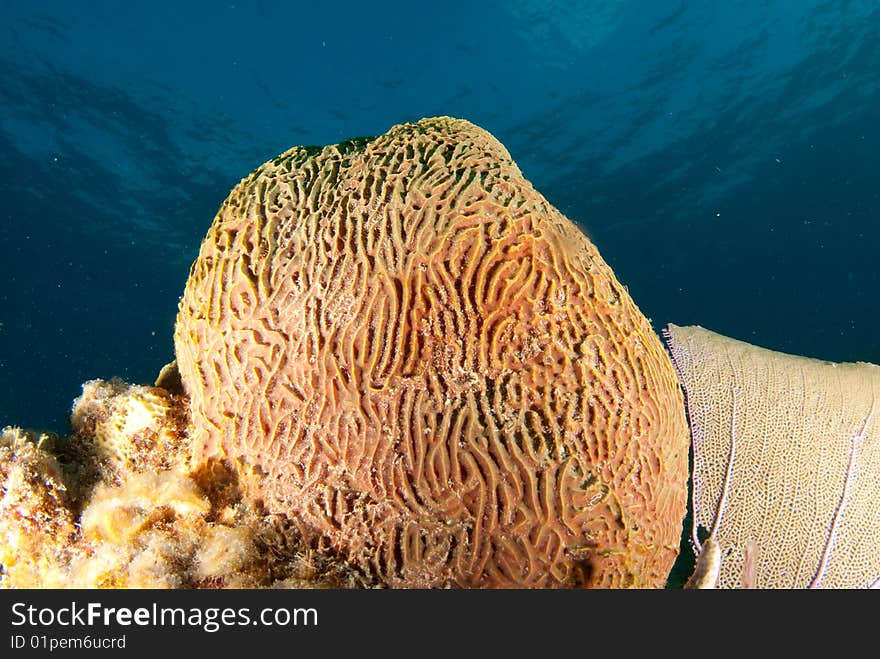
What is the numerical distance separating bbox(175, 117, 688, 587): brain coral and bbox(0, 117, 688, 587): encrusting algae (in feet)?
0.04

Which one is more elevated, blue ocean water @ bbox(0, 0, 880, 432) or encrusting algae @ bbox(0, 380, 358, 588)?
blue ocean water @ bbox(0, 0, 880, 432)

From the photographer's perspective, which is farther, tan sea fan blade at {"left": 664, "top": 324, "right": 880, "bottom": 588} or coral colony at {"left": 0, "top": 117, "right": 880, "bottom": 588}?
tan sea fan blade at {"left": 664, "top": 324, "right": 880, "bottom": 588}

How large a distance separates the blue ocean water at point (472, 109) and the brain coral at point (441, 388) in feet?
73.9

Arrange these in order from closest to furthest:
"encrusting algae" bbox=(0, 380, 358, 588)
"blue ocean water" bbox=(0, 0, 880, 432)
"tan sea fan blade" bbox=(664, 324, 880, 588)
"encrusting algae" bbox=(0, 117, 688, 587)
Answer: "encrusting algae" bbox=(0, 380, 358, 588) < "encrusting algae" bbox=(0, 117, 688, 587) < "tan sea fan blade" bbox=(664, 324, 880, 588) < "blue ocean water" bbox=(0, 0, 880, 432)

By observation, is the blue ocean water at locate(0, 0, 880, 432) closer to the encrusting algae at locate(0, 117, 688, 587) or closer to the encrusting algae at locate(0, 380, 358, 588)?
the encrusting algae at locate(0, 117, 688, 587)

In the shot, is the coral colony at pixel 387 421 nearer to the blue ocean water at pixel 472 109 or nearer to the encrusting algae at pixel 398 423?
the encrusting algae at pixel 398 423

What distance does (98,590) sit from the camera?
2459 millimetres

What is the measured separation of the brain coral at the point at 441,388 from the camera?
263 centimetres

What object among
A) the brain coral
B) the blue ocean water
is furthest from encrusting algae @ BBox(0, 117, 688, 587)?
the blue ocean water

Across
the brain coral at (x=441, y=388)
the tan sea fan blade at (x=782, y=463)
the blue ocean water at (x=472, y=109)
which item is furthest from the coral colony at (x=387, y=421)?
the blue ocean water at (x=472, y=109)

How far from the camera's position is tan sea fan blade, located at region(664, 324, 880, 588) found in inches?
151

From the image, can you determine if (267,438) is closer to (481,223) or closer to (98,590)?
(98,590)

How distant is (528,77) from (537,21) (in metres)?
3.09

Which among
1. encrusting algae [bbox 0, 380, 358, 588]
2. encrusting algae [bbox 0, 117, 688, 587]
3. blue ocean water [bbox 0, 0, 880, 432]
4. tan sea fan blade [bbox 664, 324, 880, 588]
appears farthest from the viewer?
blue ocean water [bbox 0, 0, 880, 432]
